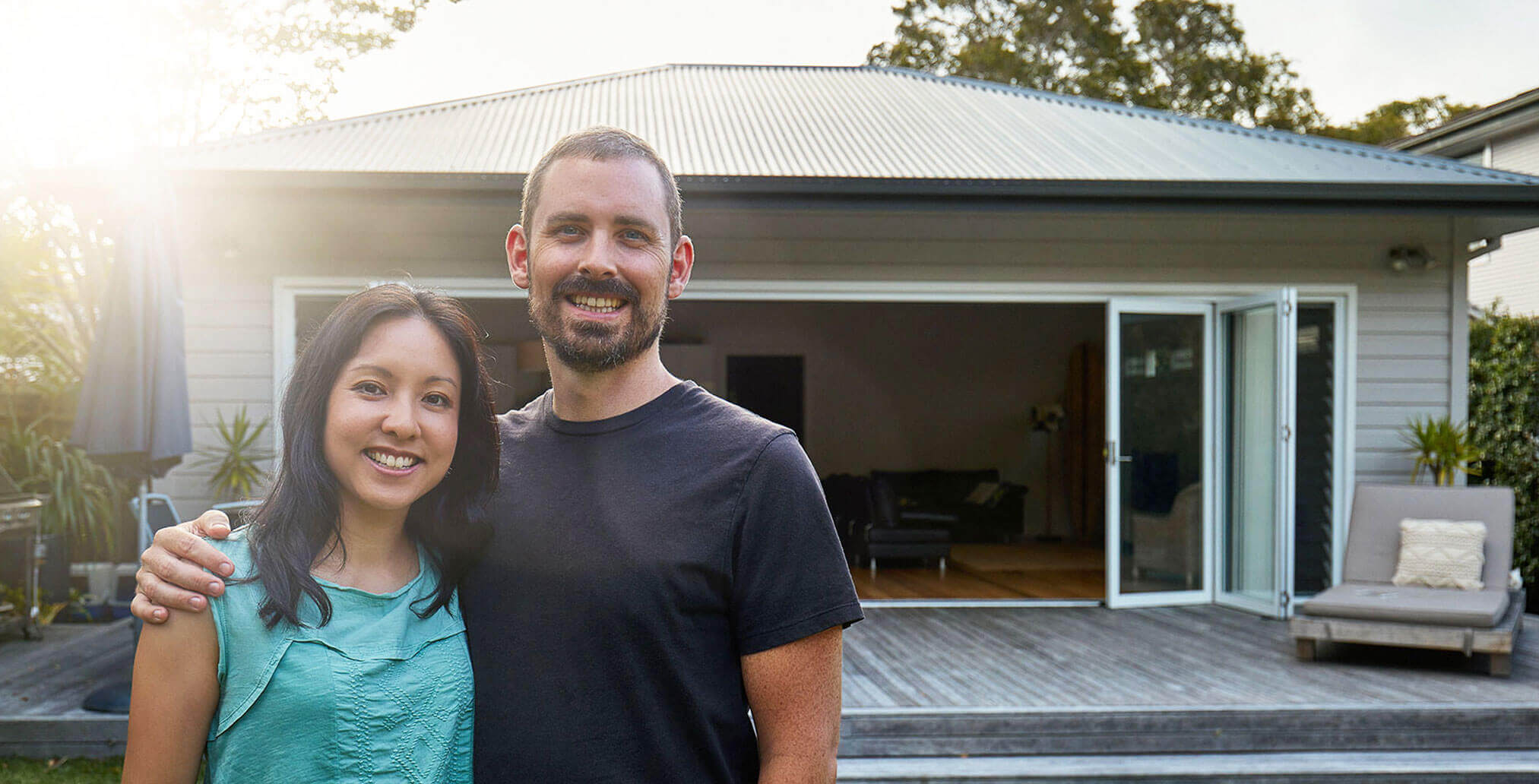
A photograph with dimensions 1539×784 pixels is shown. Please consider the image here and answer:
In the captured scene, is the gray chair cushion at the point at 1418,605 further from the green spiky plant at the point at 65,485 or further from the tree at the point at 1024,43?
the tree at the point at 1024,43

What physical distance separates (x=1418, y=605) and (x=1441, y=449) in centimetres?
181

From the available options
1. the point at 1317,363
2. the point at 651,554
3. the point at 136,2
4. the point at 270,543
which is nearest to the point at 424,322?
the point at 270,543

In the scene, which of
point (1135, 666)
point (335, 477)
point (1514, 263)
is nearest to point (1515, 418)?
point (1514, 263)

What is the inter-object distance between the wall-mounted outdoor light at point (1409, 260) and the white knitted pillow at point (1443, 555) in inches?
68.6

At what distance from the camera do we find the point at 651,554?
132 cm

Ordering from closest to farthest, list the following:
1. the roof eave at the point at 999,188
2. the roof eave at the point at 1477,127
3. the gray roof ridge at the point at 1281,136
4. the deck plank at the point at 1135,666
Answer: the deck plank at the point at 1135,666 → the roof eave at the point at 999,188 → the gray roof ridge at the point at 1281,136 → the roof eave at the point at 1477,127

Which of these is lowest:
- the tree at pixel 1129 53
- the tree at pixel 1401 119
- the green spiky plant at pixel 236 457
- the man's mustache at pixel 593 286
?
the green spiky plant at pixel 236 457

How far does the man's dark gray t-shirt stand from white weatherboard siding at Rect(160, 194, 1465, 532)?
4.70 meters

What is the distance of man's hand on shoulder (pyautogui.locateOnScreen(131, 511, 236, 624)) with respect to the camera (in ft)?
4.03

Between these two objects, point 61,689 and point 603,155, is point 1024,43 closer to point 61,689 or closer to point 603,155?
point 61,689

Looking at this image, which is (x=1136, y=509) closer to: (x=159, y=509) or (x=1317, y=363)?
(x=1317, y=363)

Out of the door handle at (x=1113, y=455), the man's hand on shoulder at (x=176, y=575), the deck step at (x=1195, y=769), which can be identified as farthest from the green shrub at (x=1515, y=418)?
the man's hand on shoulder at (x=176, y=575)

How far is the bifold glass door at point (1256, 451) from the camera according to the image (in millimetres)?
6328

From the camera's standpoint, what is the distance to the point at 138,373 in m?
4.28
